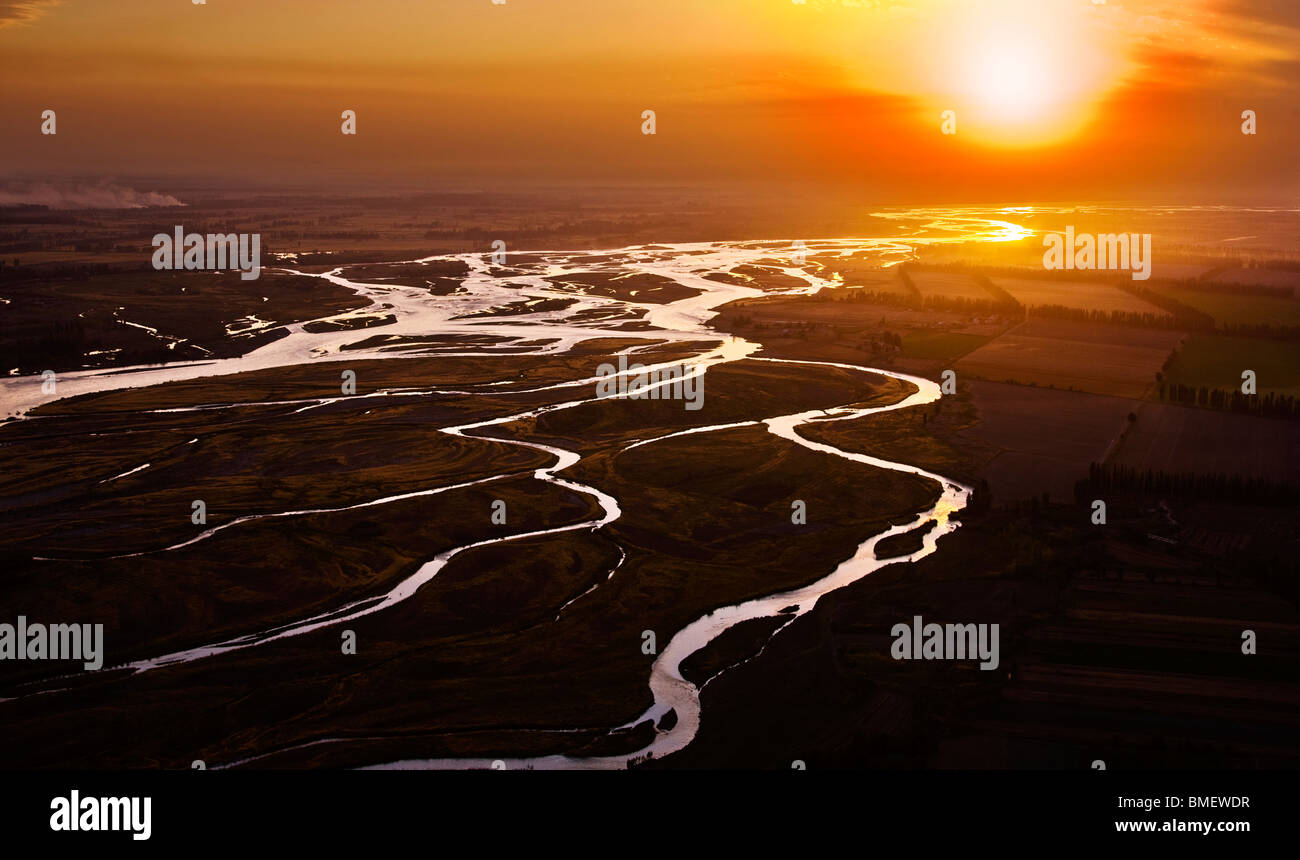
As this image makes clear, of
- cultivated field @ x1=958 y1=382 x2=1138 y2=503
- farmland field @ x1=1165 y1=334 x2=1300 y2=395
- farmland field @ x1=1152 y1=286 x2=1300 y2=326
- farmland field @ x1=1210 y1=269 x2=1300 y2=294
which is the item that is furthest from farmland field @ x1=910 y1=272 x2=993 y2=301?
cultivated field @ x1=958 y1=382 x2=1138 y2=503

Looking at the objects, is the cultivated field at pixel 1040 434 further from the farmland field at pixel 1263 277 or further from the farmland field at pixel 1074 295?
the farmland field at pixel 1263 277

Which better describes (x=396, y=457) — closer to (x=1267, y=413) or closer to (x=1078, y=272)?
(x=1267, y=413)

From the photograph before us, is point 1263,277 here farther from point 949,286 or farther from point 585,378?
point 585,378

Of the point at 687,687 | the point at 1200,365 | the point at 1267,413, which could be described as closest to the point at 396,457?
the point at 687,687

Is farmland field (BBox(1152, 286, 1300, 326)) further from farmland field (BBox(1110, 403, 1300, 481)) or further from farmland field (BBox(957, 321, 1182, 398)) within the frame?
farmland field (BBox(1110, 403, 1300, 481))

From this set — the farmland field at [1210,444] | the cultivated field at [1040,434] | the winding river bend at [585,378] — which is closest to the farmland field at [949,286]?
the winding river bend at [585,378]

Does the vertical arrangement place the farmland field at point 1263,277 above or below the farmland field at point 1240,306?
above
